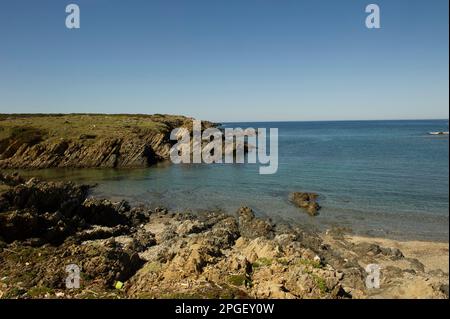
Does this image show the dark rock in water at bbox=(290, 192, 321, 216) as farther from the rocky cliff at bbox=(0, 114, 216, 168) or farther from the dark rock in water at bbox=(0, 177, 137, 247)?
the rocky cliff at bbox=(0, 114, 216, 168)

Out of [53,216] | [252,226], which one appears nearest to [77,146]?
[53,216]

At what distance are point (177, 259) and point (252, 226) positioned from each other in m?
13.8

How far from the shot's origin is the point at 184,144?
88062mm

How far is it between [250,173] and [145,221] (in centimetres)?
2858

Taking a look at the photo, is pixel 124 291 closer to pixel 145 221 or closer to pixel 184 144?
pixel 145 221

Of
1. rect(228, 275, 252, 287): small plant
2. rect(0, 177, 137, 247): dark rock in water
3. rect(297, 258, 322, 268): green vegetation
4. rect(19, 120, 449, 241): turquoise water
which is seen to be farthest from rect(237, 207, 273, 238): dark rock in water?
rect(228, 275, 252, 287): small plant

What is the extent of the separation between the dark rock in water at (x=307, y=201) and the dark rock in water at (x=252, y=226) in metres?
5.99

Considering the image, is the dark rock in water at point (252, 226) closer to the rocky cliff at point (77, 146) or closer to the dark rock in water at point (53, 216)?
the dark rock in water at point (53, 216)

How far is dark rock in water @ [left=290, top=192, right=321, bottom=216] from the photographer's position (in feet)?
115

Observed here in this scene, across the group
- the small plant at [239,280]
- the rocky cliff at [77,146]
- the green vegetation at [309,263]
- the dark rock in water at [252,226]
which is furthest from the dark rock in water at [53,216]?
the rocky cliff at [77,146]

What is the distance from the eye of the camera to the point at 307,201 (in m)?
38.0

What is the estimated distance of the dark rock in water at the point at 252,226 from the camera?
28.6m
